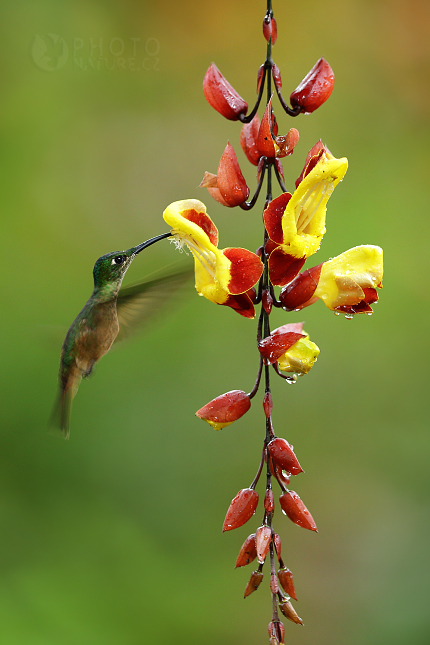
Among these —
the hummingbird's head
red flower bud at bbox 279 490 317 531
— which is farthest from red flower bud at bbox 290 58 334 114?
red flower bud at bbox 279 490 317 531

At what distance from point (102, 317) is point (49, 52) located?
6.29 ft

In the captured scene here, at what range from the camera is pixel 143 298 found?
1.21m

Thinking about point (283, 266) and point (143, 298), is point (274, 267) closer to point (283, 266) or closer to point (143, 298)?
point (283, 266)

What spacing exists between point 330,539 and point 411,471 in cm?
46

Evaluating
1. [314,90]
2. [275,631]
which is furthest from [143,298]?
[275,631]

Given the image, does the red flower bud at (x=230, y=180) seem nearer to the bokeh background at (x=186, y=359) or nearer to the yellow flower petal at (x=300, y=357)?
the yellow flower petal at (x=300, y=357)

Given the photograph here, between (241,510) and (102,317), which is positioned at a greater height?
(102,317)

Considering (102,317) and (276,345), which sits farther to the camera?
(102,317)

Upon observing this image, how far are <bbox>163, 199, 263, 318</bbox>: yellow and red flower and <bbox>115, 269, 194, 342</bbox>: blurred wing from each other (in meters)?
0.17

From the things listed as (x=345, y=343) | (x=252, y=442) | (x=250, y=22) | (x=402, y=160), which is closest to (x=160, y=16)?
(x=250, y=22)

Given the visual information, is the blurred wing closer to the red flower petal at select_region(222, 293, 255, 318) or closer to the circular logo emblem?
the red flower petal at select_region(222, 293, 255, 318)

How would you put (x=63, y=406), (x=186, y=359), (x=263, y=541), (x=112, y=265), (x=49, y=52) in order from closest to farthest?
(x=263, y=541) → (x=112, y=265) → (x=63, y=406) → (x=186, y=359) → (x=49, y=52)

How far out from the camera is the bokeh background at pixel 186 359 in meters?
2.26

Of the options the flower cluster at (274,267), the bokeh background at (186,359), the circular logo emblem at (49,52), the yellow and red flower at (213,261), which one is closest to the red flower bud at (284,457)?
the flower cluster at (274,267)
